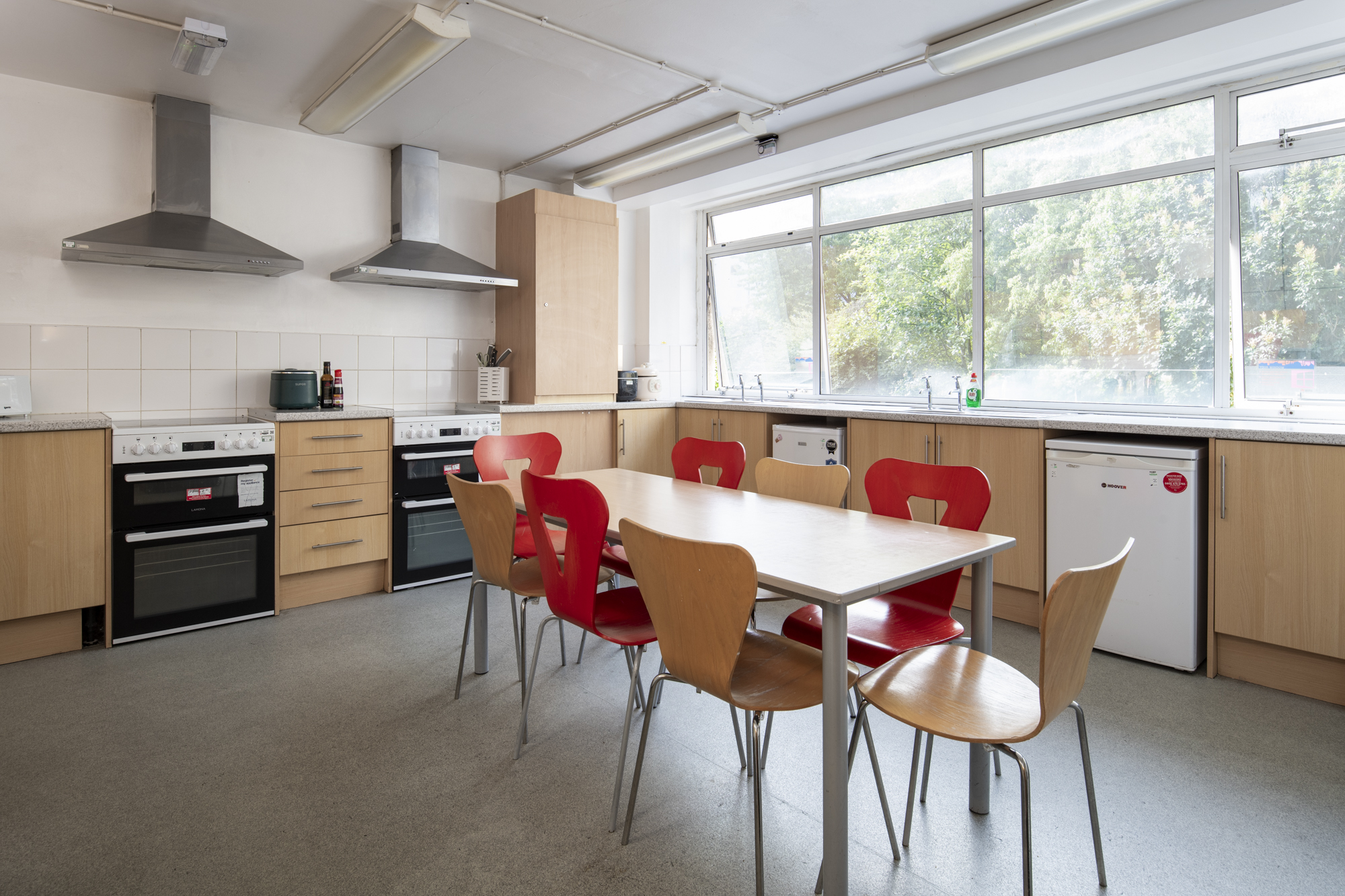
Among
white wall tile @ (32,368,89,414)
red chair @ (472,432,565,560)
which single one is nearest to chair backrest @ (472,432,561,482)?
red chair @ (472,432,565,560)

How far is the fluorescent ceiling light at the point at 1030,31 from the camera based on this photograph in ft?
9.15

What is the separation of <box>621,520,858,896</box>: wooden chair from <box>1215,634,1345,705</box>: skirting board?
6.91 feet

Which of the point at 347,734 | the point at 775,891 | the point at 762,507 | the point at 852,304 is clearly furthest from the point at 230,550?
the point at 852,304

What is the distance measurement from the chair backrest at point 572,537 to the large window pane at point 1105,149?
3.44 meters

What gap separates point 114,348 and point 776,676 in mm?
3922

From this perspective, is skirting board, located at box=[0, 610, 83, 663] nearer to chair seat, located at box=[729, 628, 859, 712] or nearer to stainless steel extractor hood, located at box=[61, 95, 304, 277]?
stainless steel extractor hood, located at box=[61, 95, 304, 277]

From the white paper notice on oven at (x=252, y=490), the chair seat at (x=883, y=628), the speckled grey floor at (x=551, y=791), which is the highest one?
the white paper notice on oven at (x=252, y=490)

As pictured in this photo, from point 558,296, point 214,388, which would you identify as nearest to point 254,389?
point 214,388

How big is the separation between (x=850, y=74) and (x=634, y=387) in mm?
2661

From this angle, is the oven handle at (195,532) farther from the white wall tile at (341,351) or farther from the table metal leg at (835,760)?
the table metal leg at (835,760)

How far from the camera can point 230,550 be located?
357cm

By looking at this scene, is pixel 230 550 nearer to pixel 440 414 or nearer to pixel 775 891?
pixel 440 414

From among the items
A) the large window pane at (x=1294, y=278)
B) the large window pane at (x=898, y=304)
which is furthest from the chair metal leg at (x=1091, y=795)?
the large window pane at (x=898, y=304)

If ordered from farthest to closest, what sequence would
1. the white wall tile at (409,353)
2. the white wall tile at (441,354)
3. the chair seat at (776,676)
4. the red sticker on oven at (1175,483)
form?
the white wall tile at (441,354) < the white wall tile at (409,353) < the red sticker on oven at (1175,483) < the chair seat at (776,676)
